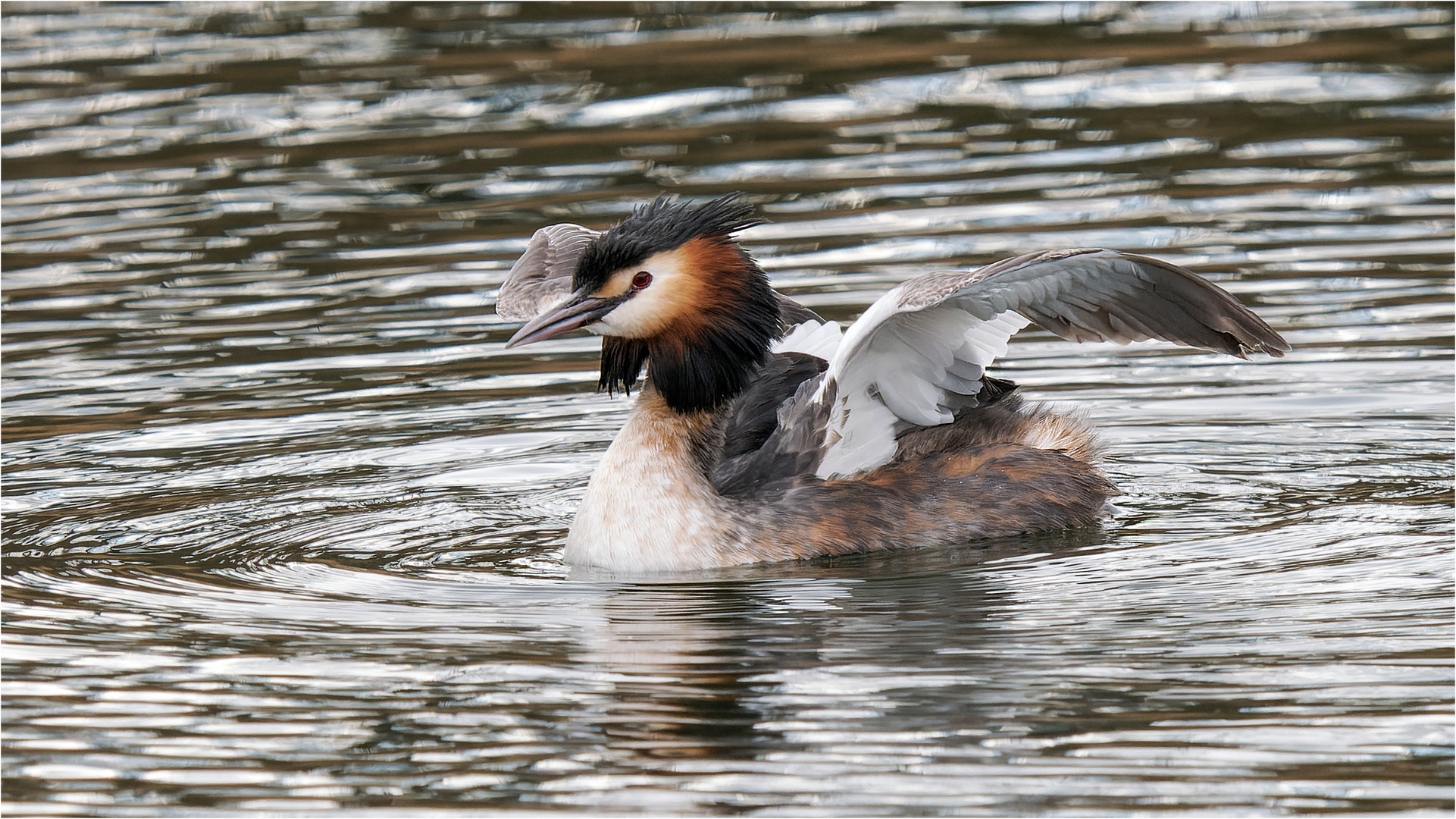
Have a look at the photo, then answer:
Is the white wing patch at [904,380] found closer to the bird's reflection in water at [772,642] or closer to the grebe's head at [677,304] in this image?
the grebe's head at [677,304]

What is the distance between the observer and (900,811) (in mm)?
6074

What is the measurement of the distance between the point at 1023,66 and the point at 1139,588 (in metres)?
10.2

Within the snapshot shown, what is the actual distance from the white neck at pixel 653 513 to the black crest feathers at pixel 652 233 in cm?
73

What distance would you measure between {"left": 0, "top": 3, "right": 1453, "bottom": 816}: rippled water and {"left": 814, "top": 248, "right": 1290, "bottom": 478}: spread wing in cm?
71

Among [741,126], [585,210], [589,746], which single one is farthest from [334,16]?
[589,746]

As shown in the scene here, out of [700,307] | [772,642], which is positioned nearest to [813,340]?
[700,307]

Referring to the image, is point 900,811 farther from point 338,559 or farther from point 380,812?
point 338,559

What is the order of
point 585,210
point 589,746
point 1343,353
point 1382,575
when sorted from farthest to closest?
1. point 585,210
2. point 1343,353
3. point 1382,575
4. point 589,746

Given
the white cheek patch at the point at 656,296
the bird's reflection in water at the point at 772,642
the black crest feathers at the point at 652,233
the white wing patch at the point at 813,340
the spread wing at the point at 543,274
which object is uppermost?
the black crest feathers at the point at 652,233

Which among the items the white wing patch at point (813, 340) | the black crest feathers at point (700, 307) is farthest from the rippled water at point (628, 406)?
the white wing patch at point (813, 340)

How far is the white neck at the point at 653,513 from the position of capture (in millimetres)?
9023

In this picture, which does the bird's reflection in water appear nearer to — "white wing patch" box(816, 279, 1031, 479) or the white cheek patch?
"white wing patch" box(816, 279, 1031, 479)

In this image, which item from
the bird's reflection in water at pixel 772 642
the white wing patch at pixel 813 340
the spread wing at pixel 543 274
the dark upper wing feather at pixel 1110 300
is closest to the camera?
the bird's reflection in water at pixel 772 642

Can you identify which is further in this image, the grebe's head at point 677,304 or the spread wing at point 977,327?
the grebe's head at point 677,304
